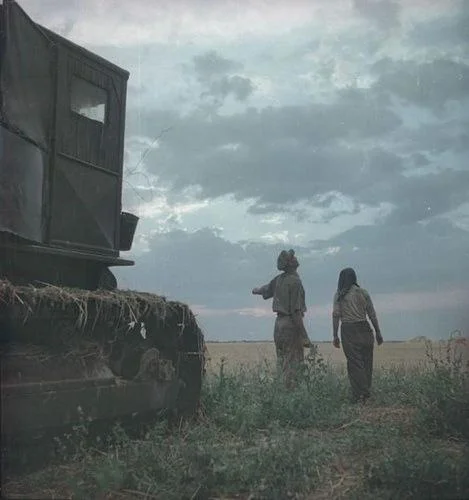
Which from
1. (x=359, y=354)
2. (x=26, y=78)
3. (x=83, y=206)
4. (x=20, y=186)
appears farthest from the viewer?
(x=359, y=354)

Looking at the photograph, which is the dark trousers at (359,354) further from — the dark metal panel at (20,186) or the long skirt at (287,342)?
the dark metal panel at (20,186)

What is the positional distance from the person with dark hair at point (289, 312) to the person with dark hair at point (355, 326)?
0.64 meters

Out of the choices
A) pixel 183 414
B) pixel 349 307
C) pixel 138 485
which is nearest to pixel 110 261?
pixel 183 414

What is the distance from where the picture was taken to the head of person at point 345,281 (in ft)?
34.4

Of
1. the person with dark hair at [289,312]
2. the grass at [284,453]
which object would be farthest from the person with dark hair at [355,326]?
the grass at [284,453]

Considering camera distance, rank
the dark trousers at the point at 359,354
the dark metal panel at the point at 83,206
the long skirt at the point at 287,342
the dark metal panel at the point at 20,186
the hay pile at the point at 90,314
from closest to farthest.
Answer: the hay pile at the point at 90,314 < the dark metal panel at the point at 20,186 < the dark metal panel at the point at 83,206 < the dark trousers at the point at 359,354 < the long skirt at the point at 287,342

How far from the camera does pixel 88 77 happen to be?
7293 millimetres

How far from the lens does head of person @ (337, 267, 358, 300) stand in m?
10.5

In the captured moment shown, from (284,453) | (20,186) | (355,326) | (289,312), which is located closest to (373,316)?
(355,326)

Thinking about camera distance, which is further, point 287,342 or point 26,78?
point 287,342

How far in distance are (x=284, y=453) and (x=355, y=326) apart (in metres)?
4.97

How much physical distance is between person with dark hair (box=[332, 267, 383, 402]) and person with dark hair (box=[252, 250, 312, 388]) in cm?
64

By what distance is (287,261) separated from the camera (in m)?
11.1

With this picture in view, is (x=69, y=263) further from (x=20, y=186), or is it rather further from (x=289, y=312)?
Result: (x=289, y=312)
